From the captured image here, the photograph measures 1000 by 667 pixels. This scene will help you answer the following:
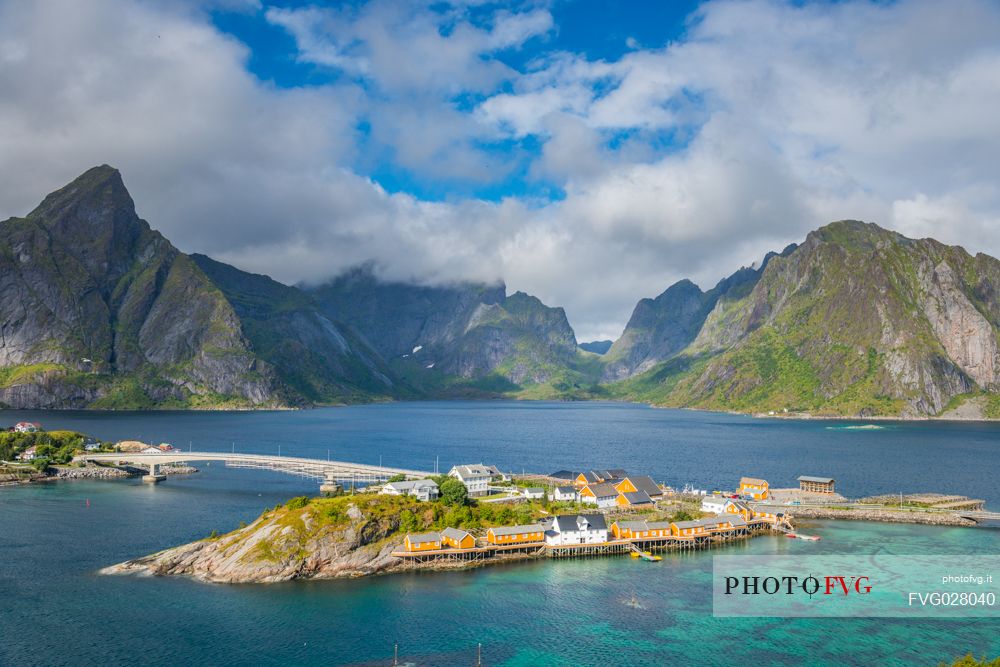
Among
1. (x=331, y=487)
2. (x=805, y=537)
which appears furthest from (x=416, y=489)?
(x=805, y=537)

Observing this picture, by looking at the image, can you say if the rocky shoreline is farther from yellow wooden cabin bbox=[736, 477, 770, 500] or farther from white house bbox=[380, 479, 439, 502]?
yellow wooden cabin bbox=[736, 477, 770, 500]

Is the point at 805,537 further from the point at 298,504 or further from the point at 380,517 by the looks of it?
the point at 298,504

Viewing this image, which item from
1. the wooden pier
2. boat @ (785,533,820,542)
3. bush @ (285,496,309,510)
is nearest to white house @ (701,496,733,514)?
the wooden pier

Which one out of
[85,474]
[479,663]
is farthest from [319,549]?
[85,474]

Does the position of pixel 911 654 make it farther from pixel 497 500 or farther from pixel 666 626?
pixel 497 500

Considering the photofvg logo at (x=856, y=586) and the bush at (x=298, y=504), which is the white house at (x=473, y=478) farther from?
the photofvg logo at (x=856, y=586)

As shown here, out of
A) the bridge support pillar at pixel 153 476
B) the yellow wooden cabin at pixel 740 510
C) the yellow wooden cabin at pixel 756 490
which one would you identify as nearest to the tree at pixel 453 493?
the yellow wooden cabin at pixel 740 510
